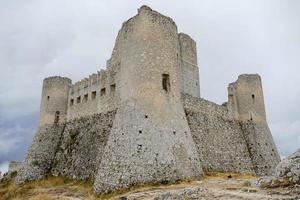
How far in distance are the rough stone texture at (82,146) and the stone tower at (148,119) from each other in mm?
3530

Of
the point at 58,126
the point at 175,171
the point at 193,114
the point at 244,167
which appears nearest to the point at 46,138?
the point at 58,126

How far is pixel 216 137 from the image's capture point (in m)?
25.9

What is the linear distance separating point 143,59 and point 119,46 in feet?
19.6

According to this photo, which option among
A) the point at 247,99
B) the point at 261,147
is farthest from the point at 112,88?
the point at 261,147

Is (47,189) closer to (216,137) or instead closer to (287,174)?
(216,137)

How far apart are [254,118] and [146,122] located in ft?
48.8

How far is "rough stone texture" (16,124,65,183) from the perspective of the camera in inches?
1050

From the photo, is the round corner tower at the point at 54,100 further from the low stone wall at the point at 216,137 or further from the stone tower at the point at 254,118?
the stone tower at the point at 254,118

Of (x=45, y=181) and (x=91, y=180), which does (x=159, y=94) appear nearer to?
(x=91, y=180)

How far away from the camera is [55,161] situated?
89.8 feet

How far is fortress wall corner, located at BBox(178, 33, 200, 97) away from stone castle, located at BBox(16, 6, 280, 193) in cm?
10

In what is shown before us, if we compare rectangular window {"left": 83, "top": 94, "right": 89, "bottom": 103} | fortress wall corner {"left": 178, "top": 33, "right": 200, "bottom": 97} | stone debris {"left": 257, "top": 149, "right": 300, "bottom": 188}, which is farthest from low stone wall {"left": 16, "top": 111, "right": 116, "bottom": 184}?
stone debris {"left": 257, "top": 149, "right": 300, "bottom": 188}

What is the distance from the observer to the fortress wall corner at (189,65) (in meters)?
28.4

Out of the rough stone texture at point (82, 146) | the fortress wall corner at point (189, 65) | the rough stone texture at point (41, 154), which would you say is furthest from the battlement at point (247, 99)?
the rough stone texture at point (41, 154)
